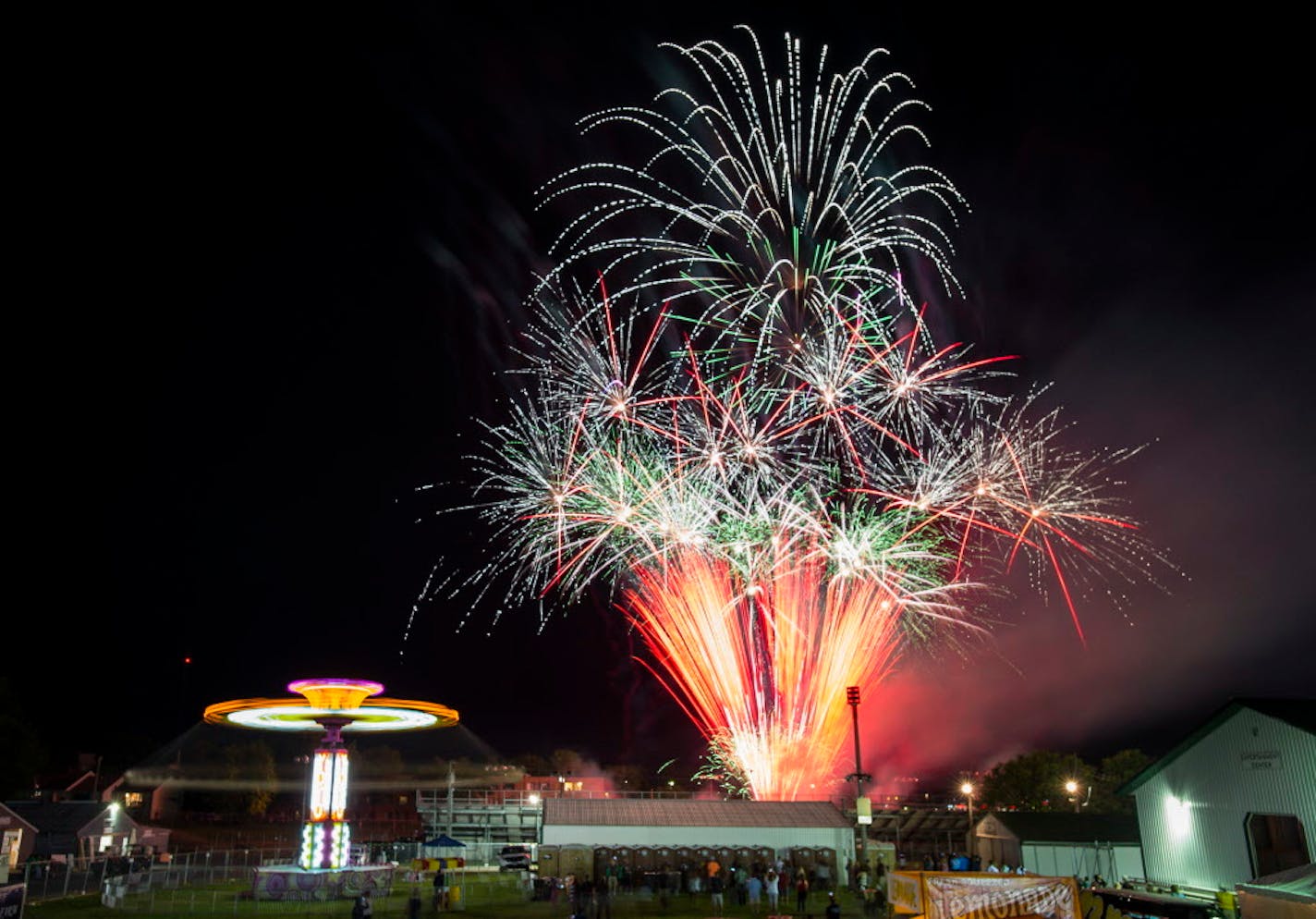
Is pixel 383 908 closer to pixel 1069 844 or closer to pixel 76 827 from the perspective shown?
pixel 1069 844

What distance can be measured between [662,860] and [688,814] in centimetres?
272

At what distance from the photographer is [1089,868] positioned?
40688mm

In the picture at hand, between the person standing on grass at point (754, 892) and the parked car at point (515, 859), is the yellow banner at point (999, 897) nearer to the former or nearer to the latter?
the person standing on grass at point (754, 892)

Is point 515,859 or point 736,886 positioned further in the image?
point 515,859

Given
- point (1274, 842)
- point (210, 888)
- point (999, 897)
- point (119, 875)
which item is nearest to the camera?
point (999, 897)

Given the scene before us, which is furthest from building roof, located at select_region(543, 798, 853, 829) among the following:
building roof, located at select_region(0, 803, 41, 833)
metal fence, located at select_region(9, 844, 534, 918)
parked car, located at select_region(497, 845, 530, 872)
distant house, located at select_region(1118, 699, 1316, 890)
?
building roof, located at select_region(0, 803, 41, 833)

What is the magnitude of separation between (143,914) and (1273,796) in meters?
33.8

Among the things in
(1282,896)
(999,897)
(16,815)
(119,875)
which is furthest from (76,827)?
(1282,896)

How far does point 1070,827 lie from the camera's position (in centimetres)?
4309

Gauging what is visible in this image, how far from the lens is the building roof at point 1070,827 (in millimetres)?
41844

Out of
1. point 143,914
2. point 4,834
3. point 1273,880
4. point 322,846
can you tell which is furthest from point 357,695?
Answer: point 1273,880

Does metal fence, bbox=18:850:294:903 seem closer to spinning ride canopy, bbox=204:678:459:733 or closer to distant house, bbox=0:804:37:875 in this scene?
distant house, bbox=0:804:37:875

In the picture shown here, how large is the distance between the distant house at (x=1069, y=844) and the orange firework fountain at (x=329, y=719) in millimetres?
25445

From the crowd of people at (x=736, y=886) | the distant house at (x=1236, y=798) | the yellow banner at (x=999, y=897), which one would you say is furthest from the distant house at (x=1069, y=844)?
the yellow banner at (x=999, y=897)
